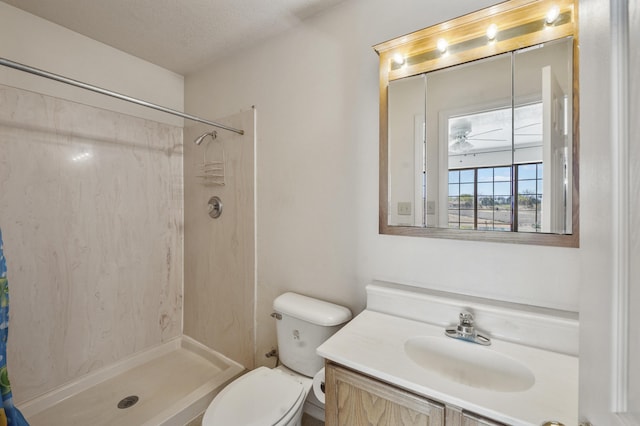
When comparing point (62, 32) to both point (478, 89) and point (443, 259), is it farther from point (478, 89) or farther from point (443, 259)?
point (443, 259)

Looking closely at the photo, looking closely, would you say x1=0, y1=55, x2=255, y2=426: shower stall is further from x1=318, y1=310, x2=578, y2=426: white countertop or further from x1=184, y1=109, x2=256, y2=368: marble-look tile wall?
x1=318, y1=310, x2=578, y2=426: white countertop

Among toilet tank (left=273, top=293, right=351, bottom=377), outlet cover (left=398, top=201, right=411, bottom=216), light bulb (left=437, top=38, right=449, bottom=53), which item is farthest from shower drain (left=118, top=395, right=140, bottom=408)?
light bulb (left=437, top=38, right=449, bottom=53)

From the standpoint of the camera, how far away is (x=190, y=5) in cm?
153

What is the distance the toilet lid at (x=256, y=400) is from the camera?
112 cm

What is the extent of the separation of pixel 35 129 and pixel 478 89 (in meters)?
2.47

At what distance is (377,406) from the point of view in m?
0.89

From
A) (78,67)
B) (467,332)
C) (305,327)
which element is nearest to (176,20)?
(78,67)

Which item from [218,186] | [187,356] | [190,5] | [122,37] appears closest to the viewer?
[190,5]

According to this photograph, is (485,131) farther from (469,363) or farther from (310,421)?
(310,421)

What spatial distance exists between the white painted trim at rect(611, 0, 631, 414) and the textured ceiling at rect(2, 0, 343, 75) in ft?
4.75

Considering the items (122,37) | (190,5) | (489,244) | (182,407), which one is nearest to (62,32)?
(122,37)

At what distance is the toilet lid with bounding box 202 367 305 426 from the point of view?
1.12m

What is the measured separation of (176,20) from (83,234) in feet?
5.04

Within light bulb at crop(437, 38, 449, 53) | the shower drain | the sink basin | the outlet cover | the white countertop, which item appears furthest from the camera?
the shower drain
